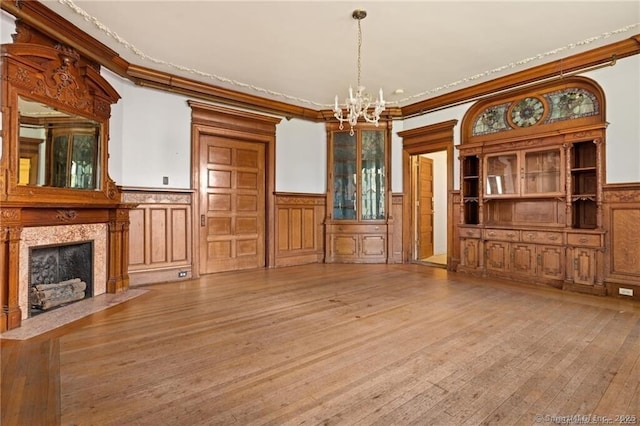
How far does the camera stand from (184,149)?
212 inches

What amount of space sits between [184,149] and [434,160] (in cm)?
567

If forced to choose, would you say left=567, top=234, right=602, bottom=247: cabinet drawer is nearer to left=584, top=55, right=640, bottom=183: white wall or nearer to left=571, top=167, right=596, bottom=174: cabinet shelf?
left=584, top=55, right=640, bottom=183: white wall

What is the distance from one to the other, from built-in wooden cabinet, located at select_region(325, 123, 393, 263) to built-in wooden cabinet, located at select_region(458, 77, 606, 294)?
1.60 m

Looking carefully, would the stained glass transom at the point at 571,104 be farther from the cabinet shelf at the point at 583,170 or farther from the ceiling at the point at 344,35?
the cabinet shelf at the point at 583,170

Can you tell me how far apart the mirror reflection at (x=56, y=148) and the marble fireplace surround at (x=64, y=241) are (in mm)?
491

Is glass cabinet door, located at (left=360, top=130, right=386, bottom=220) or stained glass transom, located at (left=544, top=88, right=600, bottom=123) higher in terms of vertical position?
stained glass transom, located at (left=544, top=88, right=600, bottom=123)

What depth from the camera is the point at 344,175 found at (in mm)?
7039

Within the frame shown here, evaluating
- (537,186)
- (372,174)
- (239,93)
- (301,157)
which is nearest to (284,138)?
(301,157)

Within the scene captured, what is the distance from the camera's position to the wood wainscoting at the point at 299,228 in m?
6.54

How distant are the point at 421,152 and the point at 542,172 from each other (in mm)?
2147

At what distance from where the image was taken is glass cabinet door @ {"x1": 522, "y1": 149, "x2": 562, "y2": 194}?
195 inches

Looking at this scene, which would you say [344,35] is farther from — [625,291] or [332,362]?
[625,291]

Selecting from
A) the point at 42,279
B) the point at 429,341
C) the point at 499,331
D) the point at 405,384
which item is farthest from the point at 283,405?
the point at 42,279

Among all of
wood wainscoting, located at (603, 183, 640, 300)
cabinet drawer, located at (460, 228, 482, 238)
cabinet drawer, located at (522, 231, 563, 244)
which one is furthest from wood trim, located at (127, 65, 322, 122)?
wood wainscoting, located at (603, 183, 640, 300)
